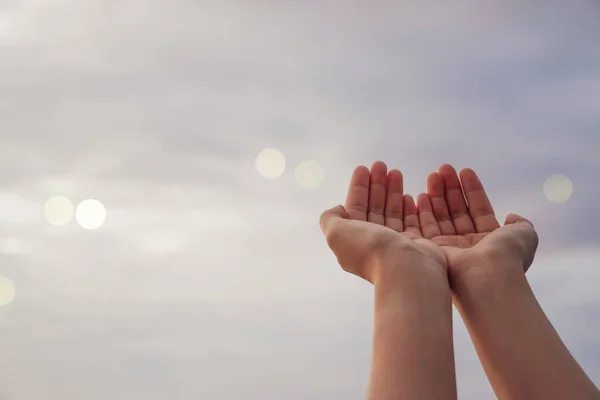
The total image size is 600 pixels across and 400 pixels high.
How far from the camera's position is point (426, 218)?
3.47 metres

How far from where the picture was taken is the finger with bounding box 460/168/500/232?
11.1 feet

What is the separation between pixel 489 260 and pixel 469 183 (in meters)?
0.96

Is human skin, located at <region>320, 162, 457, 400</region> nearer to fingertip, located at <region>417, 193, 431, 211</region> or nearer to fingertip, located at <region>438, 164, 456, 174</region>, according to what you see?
fingertip, located at <region>417, 193, 431, 211</region>

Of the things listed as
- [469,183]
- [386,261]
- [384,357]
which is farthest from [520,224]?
[384,357]

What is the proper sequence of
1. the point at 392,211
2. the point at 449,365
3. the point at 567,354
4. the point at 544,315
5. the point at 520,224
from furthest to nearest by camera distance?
1. the point at 392,211
2. the point at 520,224
3. the point at 544,315
4. the point at 567,354
5. the point at 449,365

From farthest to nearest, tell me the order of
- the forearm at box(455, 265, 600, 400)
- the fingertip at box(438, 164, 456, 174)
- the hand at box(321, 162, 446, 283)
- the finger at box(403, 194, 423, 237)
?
the fingertip at box(438, 164, 456, 174)
the finger at box(403, 194, 423, 237)
the hand at box(321, 162, 446, 283)
the forearm at box(455, 265, 600, 400)

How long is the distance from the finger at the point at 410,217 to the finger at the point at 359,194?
25 centimetres

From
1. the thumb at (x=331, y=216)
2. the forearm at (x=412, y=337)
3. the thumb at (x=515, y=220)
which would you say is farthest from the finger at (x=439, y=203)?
the forearm at (x=412, y=337)

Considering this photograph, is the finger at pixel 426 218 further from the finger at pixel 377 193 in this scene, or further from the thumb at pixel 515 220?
the thumb at pixel 515 220

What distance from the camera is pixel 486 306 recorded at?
2.58m

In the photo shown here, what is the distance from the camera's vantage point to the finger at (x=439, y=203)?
3436mm

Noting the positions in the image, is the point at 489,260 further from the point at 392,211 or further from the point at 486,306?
the point at 392,211

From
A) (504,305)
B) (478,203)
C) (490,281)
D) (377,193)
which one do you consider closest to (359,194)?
(377,193)

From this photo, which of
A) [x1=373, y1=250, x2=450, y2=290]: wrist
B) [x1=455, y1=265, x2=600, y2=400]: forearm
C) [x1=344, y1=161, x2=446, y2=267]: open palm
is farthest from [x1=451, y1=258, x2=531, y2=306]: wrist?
[x1=344, y1=161, x2=446, y2=267]: open palm
